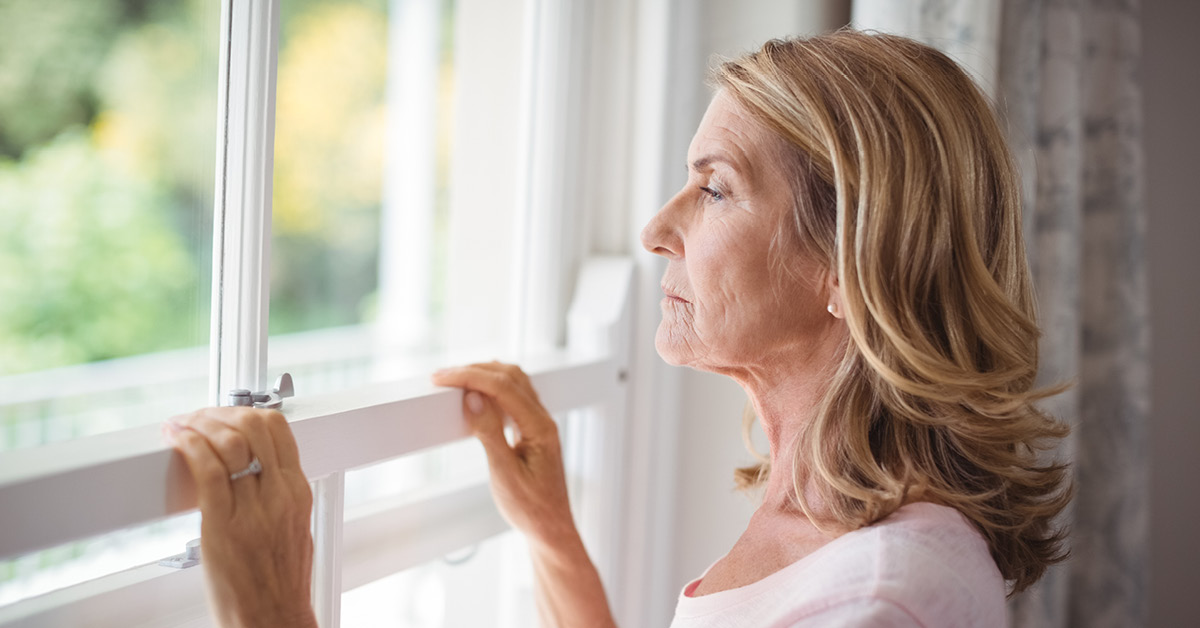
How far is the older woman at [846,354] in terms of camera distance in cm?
72

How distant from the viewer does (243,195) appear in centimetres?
82

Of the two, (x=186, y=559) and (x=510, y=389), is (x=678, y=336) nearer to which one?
(x=510, y=389)

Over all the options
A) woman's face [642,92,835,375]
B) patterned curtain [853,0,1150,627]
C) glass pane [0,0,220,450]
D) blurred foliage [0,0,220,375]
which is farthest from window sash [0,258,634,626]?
glass pane [0,0,220,450]

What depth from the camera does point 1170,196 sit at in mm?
1818

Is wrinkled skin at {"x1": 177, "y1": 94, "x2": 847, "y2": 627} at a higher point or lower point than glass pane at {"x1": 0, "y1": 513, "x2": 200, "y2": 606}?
higher

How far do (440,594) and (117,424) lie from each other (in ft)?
6.99

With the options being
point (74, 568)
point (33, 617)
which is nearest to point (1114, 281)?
point (33, 617)

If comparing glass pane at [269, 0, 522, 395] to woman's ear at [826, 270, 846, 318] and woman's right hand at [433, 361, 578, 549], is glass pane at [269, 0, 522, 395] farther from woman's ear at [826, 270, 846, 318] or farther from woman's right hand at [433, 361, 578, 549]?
woman's ear at [826, 270, 846, 318]

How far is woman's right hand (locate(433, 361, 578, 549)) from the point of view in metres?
1.02

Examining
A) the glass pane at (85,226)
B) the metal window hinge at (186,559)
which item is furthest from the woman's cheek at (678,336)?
the glass pane at (85,226)

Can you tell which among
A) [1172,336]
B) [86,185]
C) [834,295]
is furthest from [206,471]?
[86,185]

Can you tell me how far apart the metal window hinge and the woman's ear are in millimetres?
655

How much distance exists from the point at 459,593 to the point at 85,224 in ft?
8.57

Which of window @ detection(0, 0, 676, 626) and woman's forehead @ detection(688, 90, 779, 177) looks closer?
window @ detection(0, 0, 676, 626)
